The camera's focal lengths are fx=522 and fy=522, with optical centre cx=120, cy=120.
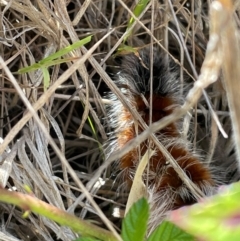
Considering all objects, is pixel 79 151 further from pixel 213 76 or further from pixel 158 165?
pixel 213 76

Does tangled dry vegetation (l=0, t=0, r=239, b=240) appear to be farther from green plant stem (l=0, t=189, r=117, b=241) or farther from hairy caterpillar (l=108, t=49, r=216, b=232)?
green plant stem (l=0, t=189, r=117, b=241)

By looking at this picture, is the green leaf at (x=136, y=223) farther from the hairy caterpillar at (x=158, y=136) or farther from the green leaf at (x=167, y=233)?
the hairy caterpillar at (x=158, y=136)

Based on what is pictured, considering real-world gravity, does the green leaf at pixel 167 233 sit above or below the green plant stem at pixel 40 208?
below

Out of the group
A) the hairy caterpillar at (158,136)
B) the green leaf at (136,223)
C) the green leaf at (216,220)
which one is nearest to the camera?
the green leaf at (216,220)

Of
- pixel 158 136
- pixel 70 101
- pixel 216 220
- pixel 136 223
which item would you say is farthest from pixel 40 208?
pixel 70 101

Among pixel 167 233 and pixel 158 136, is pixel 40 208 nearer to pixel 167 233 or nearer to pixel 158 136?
pixel 167 233

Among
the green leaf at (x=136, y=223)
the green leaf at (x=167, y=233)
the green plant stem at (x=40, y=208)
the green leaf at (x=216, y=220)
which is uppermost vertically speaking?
the green leaf at (x=216, y=220)

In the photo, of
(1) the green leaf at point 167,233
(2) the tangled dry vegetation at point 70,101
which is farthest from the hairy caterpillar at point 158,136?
(1) the green leaf at point 167,233
